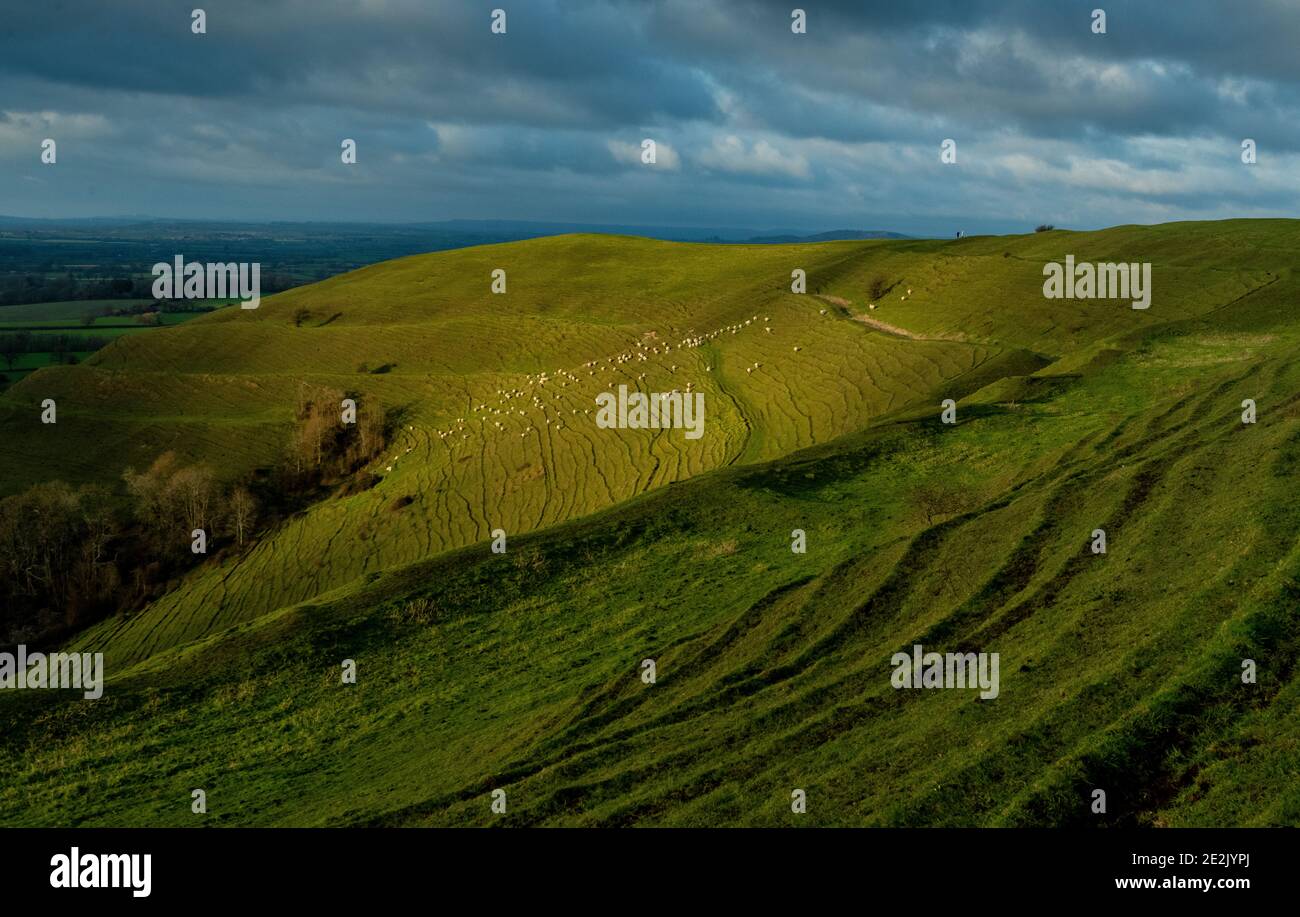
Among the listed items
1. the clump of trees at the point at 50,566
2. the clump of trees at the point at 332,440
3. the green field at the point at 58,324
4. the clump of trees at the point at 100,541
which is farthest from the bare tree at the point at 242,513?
the green field at the point at 58,324

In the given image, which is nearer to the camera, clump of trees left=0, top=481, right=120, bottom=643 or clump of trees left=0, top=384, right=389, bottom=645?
clump of trees left=0, top=481, right=120, bottom=643

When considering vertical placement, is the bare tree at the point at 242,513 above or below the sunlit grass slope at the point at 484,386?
below

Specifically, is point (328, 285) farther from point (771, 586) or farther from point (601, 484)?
point (771, 586)

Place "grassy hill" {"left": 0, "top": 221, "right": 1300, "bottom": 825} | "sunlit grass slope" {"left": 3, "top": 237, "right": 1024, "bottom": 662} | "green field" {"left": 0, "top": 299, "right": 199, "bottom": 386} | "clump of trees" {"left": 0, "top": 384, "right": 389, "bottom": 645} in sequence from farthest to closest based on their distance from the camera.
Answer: "green field" {"left": 0, "top": 299, "right": 199, "bottom": 386}, "clump of trees" {"left": 0, "top": 384, "right": 389, "bottom": 645}, "sunlit grass slope" {"left": 3, "top": 237, "right": 1024, "bottom": 662}, "grassy hill" {"left": 0, "top": 221, "right": 1300, "bottom": 825}

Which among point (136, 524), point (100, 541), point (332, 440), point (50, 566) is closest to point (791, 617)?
point (100, 541)

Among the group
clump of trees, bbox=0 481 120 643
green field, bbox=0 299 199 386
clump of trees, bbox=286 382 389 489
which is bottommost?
clump of trees, bbox=0 481 120 643

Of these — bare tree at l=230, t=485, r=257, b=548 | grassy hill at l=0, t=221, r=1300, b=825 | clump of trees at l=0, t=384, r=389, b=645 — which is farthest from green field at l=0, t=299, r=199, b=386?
bare tree at l=230, t=485, r=257, b=548

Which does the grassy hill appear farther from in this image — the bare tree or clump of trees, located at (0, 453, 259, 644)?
clump of trees, located at (0, 453, 259, 644)

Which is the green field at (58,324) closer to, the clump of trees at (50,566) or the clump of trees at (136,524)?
the clump of trees at (136,524)
